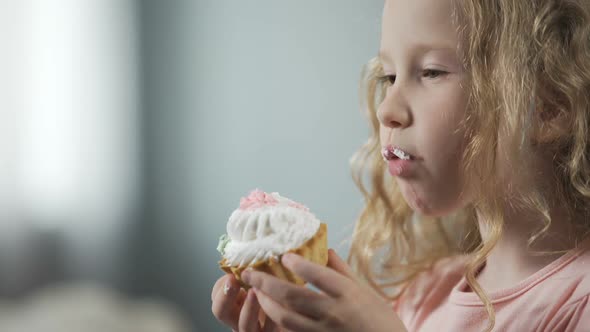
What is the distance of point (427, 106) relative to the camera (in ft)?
2.61

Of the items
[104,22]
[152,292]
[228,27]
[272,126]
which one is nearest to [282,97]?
[272,126]

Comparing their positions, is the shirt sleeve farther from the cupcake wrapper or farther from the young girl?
the cupcake wrapper

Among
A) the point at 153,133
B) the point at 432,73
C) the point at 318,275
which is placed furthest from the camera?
the point at 153,133

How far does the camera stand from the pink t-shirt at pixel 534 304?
777 millimetres

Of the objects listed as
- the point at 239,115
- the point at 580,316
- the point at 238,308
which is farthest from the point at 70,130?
the point at 580,316

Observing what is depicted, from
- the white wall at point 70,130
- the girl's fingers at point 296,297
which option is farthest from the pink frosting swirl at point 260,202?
the white wall at point 70,130

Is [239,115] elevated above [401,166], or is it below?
below

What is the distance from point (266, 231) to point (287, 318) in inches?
4.0

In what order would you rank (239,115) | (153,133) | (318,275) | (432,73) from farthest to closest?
1. (153,133)
2. (239,115)
3. (432,73)
4. (318,275)

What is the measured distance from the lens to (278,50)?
219 centimetres

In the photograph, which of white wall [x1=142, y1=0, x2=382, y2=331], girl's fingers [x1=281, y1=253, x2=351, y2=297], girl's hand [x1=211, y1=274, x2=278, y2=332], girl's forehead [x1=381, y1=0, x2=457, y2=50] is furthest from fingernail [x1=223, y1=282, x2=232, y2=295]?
white wall [x1=142, y1=0, x2=382, y2=331]

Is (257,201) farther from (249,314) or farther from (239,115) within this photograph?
(239,115)

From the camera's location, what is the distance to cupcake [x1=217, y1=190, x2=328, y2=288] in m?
0.74

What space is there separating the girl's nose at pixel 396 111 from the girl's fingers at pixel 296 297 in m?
0.23
